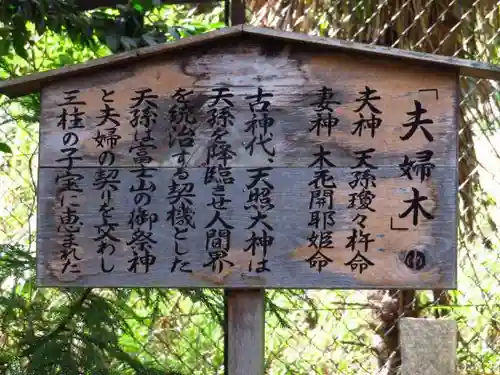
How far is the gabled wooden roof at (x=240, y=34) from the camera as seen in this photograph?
189cm

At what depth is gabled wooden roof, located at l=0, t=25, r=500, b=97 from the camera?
1892mm

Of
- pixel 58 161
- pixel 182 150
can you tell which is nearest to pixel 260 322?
pixel 182 150

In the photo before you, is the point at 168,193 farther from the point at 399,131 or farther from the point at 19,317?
the point at 19,317

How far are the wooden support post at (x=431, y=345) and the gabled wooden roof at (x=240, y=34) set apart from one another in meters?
0.64

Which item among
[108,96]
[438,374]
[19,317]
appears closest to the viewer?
[108,96]

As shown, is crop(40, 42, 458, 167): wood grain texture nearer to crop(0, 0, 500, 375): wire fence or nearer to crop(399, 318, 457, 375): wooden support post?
crop(399, 318, 457, 375): wooden support post

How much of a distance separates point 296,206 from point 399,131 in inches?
10.8

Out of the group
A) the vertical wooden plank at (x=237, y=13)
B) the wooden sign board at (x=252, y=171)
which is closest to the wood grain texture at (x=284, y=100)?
the wooden sign board at (x=252, y=171)

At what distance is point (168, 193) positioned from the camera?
1961 millimetres

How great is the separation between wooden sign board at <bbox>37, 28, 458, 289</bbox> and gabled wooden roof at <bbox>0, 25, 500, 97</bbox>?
0.08 ft

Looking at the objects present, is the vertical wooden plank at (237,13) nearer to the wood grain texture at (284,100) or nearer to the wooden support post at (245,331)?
the wood grain texture at (284,100)

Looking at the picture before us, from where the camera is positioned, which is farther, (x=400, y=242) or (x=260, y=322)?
(x=260, y=322)

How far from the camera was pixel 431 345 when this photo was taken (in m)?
2.21

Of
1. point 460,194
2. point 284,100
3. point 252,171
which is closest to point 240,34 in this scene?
point 284,100
